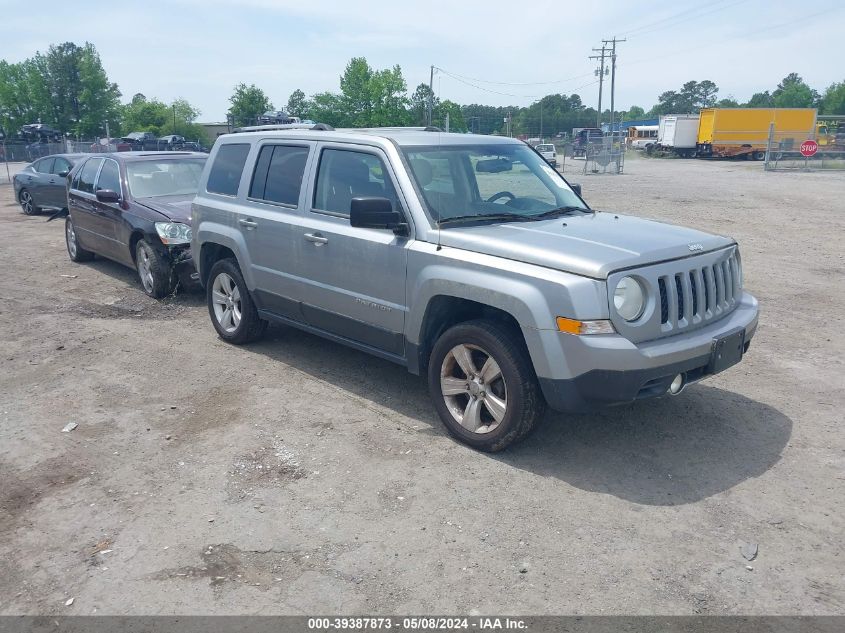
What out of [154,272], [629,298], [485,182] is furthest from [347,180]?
[154,272]

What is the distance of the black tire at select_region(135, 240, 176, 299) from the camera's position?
8812mm

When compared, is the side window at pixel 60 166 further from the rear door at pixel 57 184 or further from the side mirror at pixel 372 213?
the side mirror at pixel 372 213

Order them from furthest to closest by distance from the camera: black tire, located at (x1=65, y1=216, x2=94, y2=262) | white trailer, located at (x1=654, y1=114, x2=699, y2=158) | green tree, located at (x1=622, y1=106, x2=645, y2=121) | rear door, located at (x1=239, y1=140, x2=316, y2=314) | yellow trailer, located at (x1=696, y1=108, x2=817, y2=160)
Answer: green tree, located at (x1=622, y1=106, x2=645, y2=121)
white trailer, located at (x1=654, y1=114, x2=699, y2=158)
yellow trailer, located at (x1=696, y1=108, x2=817, y2=160)
black tire, located at (x1=65, y1=216, x2=94, y2=262)
rear door, located at (x1=239, y1=140, x2=316, y2=314)

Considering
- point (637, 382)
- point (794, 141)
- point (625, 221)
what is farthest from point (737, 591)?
point (794, 141)

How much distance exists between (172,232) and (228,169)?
2.32 meters

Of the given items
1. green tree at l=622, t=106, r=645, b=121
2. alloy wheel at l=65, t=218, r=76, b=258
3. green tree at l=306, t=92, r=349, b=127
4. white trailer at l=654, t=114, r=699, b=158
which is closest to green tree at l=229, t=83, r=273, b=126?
green tree at l=306, t=92, r=349, b=127

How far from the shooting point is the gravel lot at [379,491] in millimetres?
3371

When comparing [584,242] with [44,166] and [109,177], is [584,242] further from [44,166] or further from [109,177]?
[44,166]

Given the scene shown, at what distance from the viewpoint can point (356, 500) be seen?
4176mm

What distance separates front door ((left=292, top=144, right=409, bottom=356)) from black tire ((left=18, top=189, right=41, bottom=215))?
1535 cm

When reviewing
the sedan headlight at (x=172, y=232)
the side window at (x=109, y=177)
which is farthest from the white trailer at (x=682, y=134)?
the sedan headlight at (x=172, y=232)

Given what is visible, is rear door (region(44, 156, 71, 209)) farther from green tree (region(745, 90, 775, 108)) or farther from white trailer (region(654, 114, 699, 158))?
green tree (region(745, 90, 775, 108))

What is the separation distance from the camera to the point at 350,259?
5.41 metres

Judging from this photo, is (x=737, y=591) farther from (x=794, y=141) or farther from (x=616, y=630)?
(x=794, y=141)
